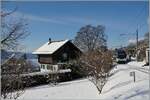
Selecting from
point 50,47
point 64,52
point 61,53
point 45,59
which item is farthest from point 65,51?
point 45,59

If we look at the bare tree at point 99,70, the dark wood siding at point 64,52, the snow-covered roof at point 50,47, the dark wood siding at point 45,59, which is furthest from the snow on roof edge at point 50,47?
the bare tree at point 99,70

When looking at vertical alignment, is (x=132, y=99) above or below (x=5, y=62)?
below

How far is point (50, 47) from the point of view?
48219 millimetres

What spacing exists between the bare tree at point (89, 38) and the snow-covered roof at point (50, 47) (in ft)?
8.76

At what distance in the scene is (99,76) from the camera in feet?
67.4

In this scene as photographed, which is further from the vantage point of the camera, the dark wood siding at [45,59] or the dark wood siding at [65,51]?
the dark wood siding at [45,59]

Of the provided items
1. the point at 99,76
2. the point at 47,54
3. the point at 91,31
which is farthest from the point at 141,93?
the point at 47,54

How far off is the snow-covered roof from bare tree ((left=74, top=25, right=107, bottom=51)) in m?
2.67

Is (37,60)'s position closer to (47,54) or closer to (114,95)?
(47,54)

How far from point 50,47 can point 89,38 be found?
7.21 m

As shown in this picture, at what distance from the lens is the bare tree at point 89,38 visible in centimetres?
4406

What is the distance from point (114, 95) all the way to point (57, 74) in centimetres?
1433

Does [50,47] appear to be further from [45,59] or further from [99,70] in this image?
[99,70]

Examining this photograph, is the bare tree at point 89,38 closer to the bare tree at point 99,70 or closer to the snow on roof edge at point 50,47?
the snow on roof edge at point 50,47
